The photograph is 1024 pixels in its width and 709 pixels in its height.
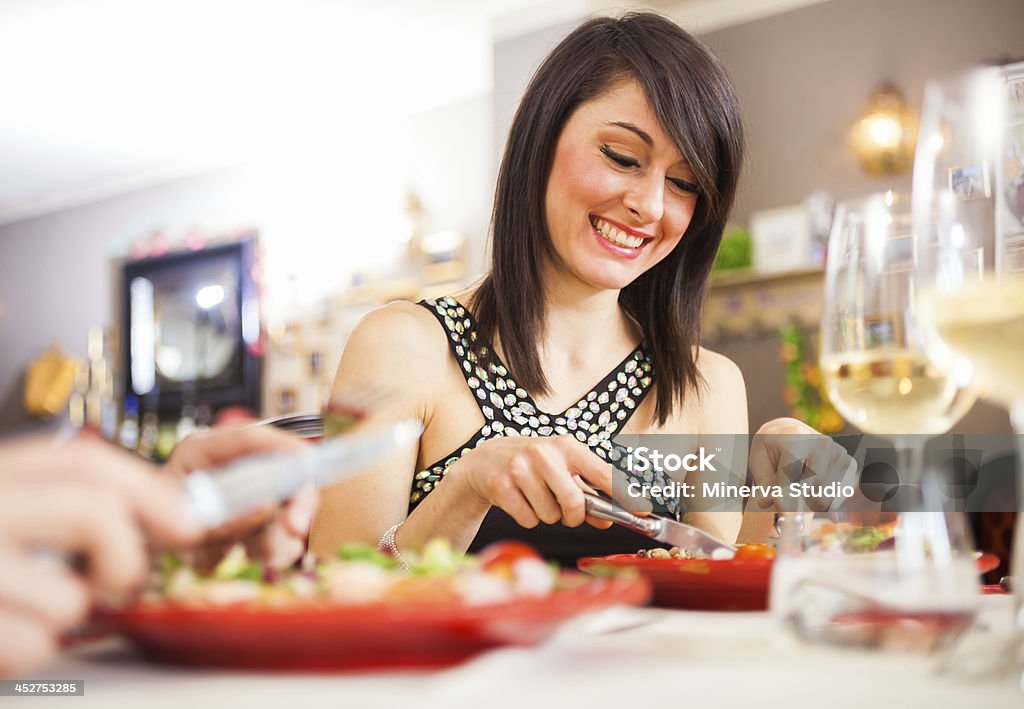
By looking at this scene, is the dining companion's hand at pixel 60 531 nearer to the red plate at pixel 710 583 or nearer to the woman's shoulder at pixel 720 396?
the red plate at pixel 710 583

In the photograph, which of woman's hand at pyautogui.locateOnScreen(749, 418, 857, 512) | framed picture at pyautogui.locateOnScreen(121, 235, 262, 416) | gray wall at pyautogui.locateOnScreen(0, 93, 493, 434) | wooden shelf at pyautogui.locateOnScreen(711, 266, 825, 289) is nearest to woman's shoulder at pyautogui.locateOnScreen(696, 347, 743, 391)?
woman's hand at pyautogui.locateOnScreen(749, 418, 857, 512)

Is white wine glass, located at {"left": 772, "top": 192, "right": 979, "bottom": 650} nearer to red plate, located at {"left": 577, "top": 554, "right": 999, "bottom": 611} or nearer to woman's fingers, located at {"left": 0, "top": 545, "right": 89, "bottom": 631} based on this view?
red plate, located at {"left": 577, "top": 554, "right": 999, "bottom": 611}

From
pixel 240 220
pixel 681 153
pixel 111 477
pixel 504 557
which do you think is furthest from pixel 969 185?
pixel 240 220

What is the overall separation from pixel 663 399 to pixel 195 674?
1.04 m

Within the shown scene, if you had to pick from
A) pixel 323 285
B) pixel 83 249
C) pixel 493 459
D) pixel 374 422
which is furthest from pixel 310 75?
pixel 374 422

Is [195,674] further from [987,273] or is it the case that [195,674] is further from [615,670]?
[987,273]

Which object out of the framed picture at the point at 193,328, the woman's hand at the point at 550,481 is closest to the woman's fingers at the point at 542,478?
the woman's hand at the point at 550,481

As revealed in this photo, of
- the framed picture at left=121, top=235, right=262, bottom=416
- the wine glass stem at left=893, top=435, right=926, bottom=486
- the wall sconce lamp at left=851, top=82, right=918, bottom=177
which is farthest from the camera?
the framed picture at left=121, top=235, right=262, bottom=416

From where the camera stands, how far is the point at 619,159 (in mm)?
1177

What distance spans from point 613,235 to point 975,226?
80cm

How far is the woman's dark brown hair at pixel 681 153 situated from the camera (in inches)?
46.7

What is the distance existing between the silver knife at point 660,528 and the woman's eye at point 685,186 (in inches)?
24.9

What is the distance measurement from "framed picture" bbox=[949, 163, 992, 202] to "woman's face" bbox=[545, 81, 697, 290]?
2.43 feet

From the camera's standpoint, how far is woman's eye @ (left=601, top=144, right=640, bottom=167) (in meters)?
1.17
